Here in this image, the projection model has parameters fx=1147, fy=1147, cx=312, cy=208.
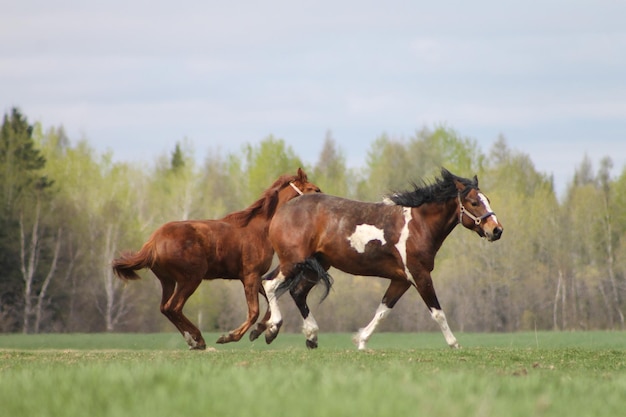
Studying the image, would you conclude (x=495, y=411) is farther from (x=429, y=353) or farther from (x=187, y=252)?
(x=187, y=252)

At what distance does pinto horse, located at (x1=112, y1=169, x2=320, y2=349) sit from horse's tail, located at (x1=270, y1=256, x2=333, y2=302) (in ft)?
3.50

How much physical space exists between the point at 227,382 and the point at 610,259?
63453 millimetres

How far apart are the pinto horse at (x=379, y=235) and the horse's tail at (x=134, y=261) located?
81.3 inches

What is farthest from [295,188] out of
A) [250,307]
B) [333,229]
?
[333,229]

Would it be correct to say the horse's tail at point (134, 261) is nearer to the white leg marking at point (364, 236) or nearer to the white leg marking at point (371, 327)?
the white leg marking at point (364, 236)

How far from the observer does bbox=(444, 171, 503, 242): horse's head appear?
1603 centimetres

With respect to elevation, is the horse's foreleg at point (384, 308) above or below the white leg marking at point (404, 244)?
below

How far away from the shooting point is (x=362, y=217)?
53.3 feet

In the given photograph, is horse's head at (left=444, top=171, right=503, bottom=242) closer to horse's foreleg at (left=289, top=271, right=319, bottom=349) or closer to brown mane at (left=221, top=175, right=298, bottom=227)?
horse's foreleg at (left=289, top=271, right=319, bottom=349)

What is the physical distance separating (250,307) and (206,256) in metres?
1.05

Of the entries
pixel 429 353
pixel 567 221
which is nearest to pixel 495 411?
pixel 429 353

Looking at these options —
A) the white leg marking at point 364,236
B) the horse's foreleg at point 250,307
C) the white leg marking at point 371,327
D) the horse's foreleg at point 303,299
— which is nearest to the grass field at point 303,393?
the white leg marking at point 364,236

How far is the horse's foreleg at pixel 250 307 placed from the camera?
1723 centimetres

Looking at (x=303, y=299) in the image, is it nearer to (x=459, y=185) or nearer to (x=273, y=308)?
(x=273, y=308)
